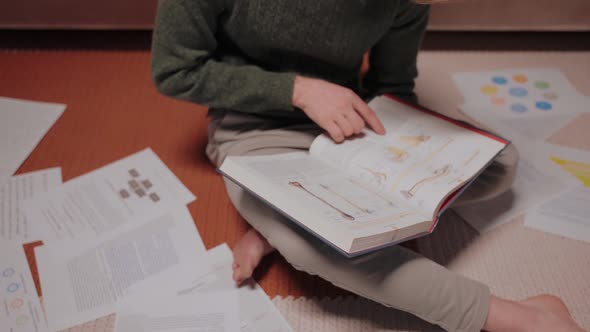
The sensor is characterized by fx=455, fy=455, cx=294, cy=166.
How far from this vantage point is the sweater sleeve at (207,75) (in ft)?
2.30

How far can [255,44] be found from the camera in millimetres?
746

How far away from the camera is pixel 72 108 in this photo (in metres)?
1.17

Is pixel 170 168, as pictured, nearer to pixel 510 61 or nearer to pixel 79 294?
pixel 79 294

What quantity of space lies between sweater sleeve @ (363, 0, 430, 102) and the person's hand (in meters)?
0.22

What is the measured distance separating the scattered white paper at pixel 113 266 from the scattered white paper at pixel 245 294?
2cm

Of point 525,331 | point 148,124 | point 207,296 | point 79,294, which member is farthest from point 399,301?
point 148,124

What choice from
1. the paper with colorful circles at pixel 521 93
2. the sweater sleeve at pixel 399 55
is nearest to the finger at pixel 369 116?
the sweater sleeve at pixel 399 55

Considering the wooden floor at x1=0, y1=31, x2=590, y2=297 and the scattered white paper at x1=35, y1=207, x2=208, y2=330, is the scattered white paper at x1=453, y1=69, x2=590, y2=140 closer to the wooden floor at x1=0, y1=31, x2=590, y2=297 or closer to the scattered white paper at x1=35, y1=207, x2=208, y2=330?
the wooden floor at x1=0, y1=31, x2=590, y2=297

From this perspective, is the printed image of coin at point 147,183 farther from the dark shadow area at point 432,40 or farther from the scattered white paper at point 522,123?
the scattered white paper at point 522,123

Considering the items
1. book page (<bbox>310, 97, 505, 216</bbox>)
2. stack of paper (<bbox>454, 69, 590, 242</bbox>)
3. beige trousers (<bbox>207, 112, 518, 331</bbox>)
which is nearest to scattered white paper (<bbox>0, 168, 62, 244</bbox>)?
beige trousers (<bbox>207, 112, 518, 331</bbox>)

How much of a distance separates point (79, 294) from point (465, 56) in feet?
3.89

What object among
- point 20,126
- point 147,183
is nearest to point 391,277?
point 147,183

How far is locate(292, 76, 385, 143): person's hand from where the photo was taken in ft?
2.29

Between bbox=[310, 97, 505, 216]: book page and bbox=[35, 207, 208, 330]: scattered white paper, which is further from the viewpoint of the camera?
bbox=[35, 207, 208, 330]: scattered white paper
